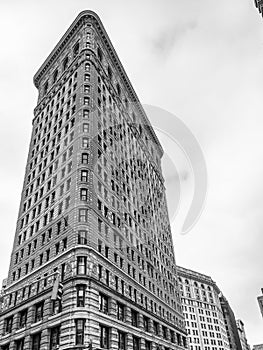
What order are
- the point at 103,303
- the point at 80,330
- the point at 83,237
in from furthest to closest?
the point at 83,237, the point at 103,303, the point at 80,330

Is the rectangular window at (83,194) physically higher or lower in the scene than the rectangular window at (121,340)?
higher

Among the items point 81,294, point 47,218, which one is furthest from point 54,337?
point 47,218

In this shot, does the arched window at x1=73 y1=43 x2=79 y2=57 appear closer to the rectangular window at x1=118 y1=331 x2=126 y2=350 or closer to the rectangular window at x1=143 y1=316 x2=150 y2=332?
the rectangular window at x1=143 y1=316 x2=150 y2=332

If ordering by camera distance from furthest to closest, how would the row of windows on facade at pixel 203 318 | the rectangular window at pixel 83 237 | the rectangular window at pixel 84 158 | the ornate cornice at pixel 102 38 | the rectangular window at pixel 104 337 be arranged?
the row of windows on facade at pixel 203 318, the ornate cornice at pixel 102 38, the rectangular window at pixel 84 158, the rectangular window at pixel 83 237, the rectangular window at pixel 104 337

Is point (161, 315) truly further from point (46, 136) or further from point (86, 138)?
point (46, 136)

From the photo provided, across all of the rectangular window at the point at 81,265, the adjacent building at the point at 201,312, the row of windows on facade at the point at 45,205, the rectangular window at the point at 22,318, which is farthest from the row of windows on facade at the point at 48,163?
the adjacent building at the point at 201,312

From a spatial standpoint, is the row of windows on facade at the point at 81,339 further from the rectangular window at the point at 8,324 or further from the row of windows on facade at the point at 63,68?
the row of windows on facade at the point at 63,68

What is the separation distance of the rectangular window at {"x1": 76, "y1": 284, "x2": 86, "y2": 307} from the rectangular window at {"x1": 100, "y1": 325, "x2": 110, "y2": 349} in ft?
13.7

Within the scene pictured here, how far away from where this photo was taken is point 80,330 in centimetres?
3512

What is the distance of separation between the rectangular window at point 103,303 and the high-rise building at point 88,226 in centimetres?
13

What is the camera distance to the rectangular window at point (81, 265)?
3941 centimetres

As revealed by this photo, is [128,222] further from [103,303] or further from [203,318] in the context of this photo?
[203,318]

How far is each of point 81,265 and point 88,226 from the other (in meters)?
5.75

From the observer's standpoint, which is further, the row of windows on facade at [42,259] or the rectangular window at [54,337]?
the row of windows on facade at [42,259]
